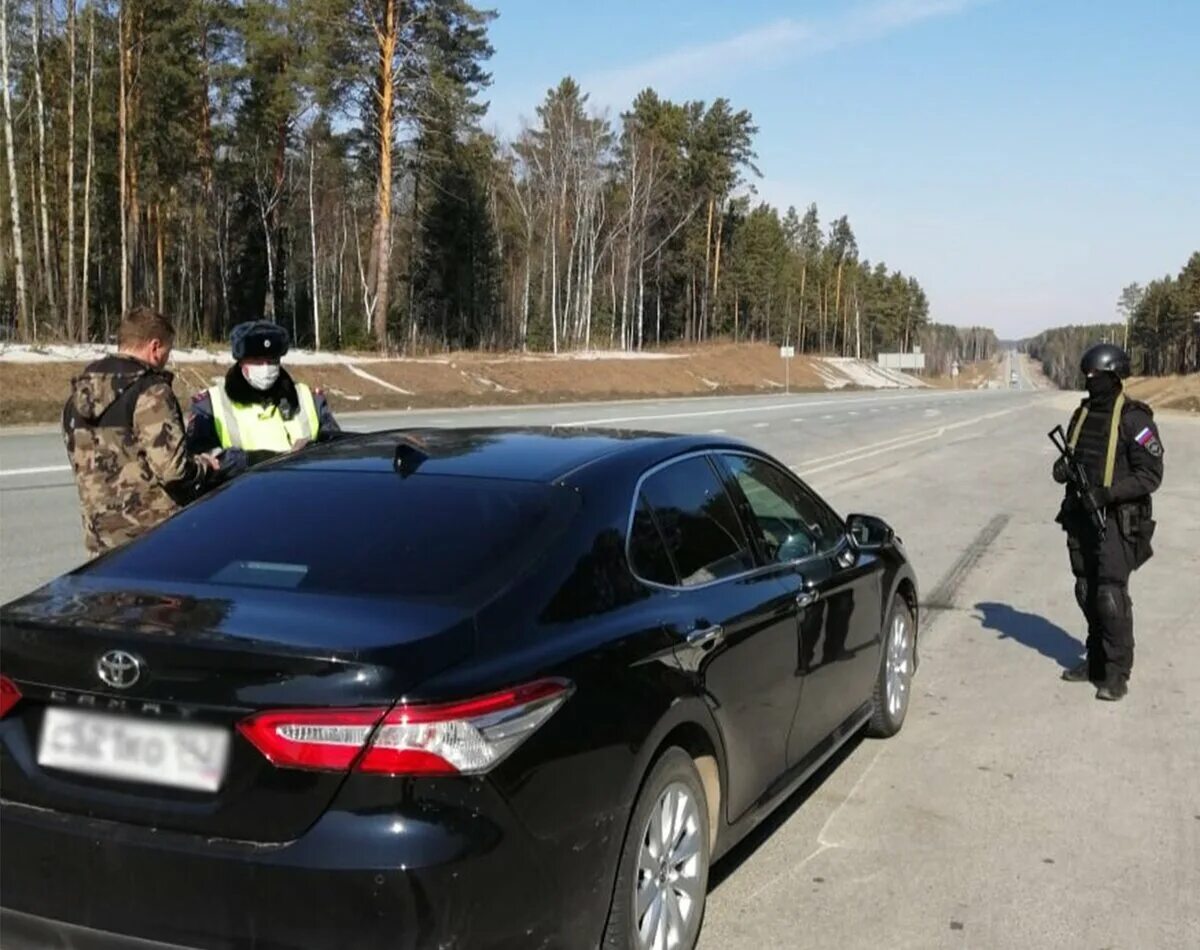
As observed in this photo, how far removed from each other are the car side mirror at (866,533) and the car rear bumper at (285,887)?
112 inches

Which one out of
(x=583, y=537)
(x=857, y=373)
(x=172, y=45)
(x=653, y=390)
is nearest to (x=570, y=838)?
(x=583, y=537)

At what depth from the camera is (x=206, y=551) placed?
10.6ft

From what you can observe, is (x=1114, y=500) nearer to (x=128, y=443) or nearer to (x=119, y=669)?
(x=128, y=443)

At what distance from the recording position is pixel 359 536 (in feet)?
10.5

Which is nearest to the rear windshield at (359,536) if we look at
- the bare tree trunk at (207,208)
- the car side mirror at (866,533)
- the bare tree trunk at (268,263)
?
the car side mirror at (866,533)

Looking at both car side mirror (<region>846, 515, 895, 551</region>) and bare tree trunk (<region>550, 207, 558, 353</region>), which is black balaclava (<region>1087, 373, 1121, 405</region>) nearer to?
car side mirror (<region>846, 515, 895, 551</region>)

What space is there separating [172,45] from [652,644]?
47455 millimetres

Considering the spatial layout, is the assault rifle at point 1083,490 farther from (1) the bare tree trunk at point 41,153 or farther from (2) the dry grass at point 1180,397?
(2) the dry grass at point 1180,397

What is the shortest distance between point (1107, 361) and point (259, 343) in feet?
14.6

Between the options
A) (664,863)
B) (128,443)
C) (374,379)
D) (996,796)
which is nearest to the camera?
(664,863)

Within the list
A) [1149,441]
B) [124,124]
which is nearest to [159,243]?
[124,124]

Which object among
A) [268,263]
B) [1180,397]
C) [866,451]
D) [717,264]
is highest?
[717,264]

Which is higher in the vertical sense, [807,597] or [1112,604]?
[807,597]

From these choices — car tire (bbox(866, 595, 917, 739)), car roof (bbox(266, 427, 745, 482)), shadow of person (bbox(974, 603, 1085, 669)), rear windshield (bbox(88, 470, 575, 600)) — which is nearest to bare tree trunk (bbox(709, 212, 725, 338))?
shadow of person (bbox(974, 603, 1085, 669))
